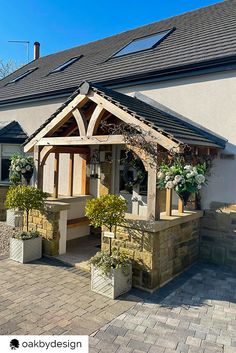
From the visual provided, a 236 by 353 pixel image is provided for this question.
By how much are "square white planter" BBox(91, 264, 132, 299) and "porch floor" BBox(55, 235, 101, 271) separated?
1.14 metres

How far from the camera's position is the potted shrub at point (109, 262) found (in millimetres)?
5293

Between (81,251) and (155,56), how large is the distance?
662cm

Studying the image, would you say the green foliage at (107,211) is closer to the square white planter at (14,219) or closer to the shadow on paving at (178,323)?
the shadow on paving at (178,323)

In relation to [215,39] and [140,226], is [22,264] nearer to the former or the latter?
[140,226]

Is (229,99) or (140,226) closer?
(140,226)

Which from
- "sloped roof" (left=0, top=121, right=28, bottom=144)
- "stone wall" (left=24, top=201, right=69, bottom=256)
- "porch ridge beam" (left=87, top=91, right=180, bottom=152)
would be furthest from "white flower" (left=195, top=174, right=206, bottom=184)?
"sloped roof" (left=0, top=121, right=28, bottom=144)

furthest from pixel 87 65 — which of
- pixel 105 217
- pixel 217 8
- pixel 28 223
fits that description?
pixel 105 217

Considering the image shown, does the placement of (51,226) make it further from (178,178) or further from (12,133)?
(12,133)

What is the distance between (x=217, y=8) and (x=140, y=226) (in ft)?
33.5

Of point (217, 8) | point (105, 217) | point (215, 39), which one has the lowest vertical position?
point (105, 217)

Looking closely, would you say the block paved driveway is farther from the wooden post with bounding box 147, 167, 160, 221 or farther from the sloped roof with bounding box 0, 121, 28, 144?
the sloped roof with bounding box 0, 121, 28, 144

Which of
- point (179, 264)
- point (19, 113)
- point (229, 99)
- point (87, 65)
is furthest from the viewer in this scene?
point (19, 113)

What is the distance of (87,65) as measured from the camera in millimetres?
12633

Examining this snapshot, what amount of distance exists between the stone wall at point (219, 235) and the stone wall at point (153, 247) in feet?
3.84
